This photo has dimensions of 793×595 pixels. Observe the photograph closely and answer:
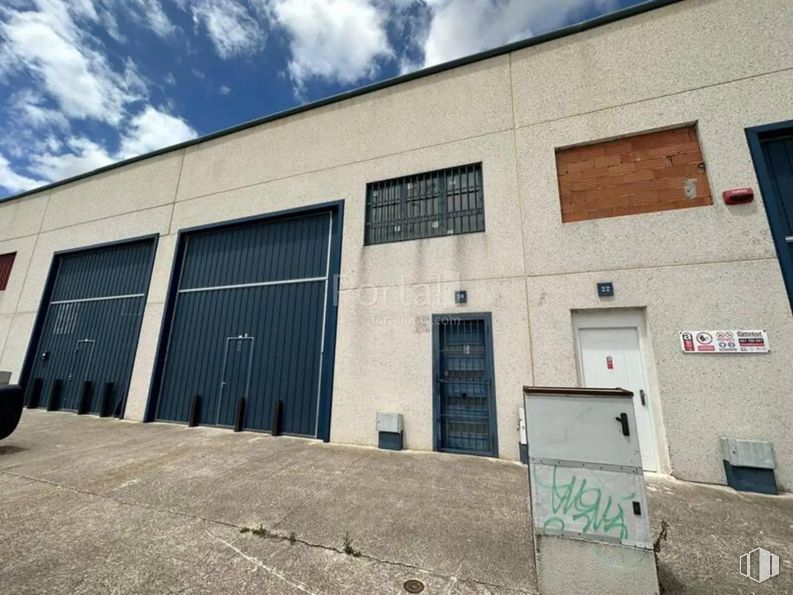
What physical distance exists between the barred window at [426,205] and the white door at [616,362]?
248 centimetres

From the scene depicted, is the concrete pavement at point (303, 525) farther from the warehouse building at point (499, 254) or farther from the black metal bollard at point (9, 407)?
the warehouse building at point (499, 254)

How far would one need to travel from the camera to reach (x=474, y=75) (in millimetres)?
6668

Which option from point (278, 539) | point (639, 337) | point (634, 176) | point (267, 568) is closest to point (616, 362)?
point (639, 337)

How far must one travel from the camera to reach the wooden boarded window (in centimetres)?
505

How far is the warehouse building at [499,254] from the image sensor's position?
461cm

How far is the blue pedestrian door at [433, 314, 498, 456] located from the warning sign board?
2663 millimetres

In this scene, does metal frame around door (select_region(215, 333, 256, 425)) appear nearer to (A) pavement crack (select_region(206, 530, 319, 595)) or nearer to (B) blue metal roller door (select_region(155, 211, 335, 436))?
(B) blue metal roller door (select_region(155, 211, 335, 436))

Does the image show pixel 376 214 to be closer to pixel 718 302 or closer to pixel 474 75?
pixel 474 75

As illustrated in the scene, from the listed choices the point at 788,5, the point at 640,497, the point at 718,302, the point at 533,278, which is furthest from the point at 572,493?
the point at 788,5

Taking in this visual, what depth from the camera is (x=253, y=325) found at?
7.57 m

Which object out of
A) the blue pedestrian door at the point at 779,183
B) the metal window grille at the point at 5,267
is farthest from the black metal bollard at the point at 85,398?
the blue pedestrian door at the point at 779,183

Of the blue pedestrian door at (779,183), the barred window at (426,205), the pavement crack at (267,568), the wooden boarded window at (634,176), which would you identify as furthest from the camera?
the barred window at (426,205)

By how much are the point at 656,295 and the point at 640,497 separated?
3.76 m

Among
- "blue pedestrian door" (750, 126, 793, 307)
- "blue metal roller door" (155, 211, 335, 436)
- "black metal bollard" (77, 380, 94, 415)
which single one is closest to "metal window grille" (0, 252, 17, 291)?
"black metal bollard" (77, 380, 94, 415)
